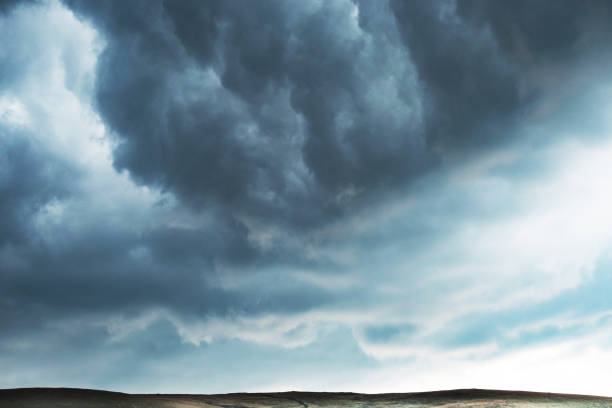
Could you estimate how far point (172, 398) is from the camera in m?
21.8

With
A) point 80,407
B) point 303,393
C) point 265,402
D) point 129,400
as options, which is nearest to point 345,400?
point 303,393

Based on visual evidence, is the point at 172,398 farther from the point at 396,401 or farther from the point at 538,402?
the point at 538,402

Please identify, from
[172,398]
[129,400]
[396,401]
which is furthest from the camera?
[396,401]

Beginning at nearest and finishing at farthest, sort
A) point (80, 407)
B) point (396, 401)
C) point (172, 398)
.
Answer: point (80, 407) < point (172, 398) < point (396, 401)

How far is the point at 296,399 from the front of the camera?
2306 centimetres

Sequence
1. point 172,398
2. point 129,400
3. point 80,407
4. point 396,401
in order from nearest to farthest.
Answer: point 80,407
point 129,400
point 172,398
point 396,401

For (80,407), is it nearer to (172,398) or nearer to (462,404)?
(172,398)

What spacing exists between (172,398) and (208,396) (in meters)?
1.89

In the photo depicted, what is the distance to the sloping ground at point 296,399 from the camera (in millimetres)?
17625

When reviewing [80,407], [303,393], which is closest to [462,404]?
[303,393]

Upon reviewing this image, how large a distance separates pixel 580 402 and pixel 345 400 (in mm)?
10887

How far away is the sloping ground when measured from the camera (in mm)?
17625

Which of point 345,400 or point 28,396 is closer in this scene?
point 28,396

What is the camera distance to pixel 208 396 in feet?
75.7
